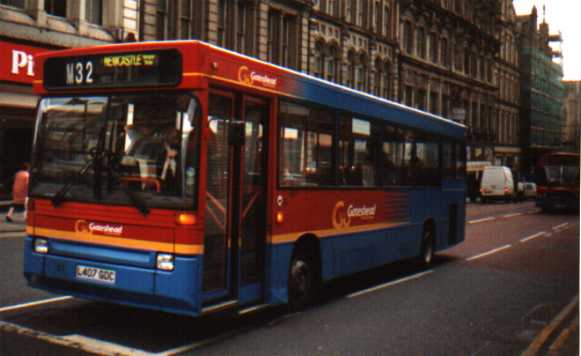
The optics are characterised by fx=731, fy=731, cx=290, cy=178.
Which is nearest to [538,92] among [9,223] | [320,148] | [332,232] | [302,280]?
[9,223]

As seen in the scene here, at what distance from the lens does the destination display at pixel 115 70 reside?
23.4ft

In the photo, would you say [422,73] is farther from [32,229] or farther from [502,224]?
[32,229]

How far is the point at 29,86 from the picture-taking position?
75.7 feet

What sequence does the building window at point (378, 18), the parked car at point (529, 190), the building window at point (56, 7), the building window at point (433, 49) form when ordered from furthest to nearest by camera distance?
1. the building window at point (433, 49)
2. the parked car at point (529, 190)
3. the building window at point (378, 18)
4. the building window at point (56, 7)

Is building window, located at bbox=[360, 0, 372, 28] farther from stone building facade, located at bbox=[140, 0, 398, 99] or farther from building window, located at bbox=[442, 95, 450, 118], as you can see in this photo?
building window, located at bbox=[442, 95, 450, 118]

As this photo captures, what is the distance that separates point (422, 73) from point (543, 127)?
30.0 m

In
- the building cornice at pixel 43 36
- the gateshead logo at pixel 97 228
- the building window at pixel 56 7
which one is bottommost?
the gateshead logo at pixel 97 228

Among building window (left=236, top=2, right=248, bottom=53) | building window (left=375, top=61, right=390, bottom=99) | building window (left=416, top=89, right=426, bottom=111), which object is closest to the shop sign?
building window (left=236, top=2, right=248, bottom=53)

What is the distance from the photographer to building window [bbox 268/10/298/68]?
3494 cm

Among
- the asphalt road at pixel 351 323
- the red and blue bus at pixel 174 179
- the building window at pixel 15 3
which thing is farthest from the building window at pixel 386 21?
the red and blue bus at pixel 174 179

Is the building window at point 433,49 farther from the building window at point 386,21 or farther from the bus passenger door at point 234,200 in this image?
the bus passenger door at point 234,200

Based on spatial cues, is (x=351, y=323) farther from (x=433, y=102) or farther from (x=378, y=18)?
(x=433, y=102)

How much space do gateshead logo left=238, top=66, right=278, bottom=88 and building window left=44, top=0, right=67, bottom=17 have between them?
1804 cm

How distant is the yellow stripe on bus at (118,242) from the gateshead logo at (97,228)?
4 centimetres
